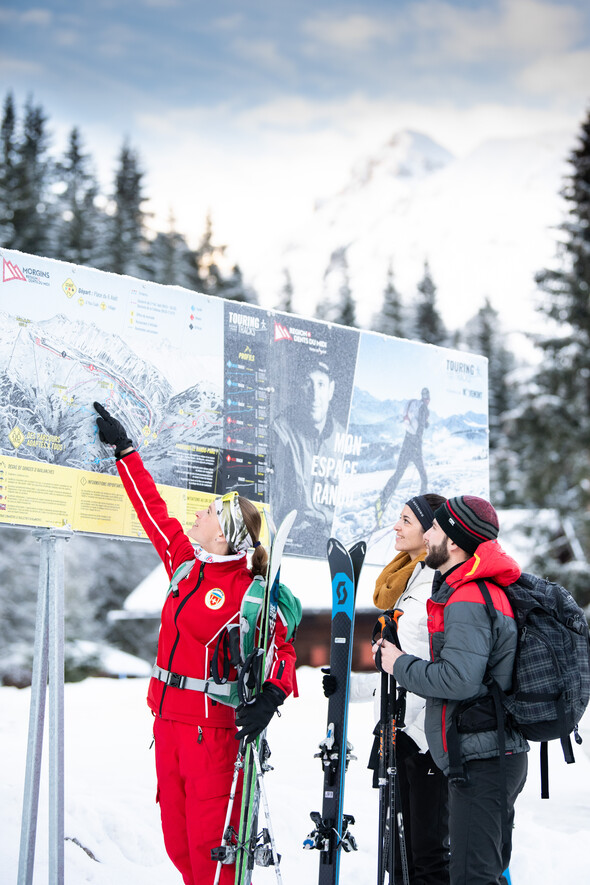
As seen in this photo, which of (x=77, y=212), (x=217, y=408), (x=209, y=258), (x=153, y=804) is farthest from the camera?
(x=209, y=258)

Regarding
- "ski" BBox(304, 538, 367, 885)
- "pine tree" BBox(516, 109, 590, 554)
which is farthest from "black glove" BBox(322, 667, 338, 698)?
"pine tree" BBox(516, 109, 590, 554)

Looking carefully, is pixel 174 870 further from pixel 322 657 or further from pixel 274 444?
pixel 322 657

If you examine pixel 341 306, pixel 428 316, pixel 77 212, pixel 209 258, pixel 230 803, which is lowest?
pixel 230 803

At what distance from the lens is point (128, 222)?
2938 centimetres

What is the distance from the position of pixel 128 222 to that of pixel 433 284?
13185mm

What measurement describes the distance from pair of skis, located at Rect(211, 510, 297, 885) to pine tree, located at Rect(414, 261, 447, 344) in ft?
101

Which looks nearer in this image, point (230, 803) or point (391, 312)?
point (230, 803)

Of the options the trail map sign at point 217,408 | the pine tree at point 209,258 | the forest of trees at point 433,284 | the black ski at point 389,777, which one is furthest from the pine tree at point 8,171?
the black ski at point 389,777

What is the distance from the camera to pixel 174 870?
4.32 m

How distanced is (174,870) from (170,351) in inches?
108

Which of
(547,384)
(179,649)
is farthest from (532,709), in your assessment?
(547,384)

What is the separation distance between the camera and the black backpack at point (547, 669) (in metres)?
2.74

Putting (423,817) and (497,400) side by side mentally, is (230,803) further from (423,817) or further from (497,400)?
(497,400)

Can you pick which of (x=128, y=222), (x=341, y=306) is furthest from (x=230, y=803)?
(x=341, y=306)
